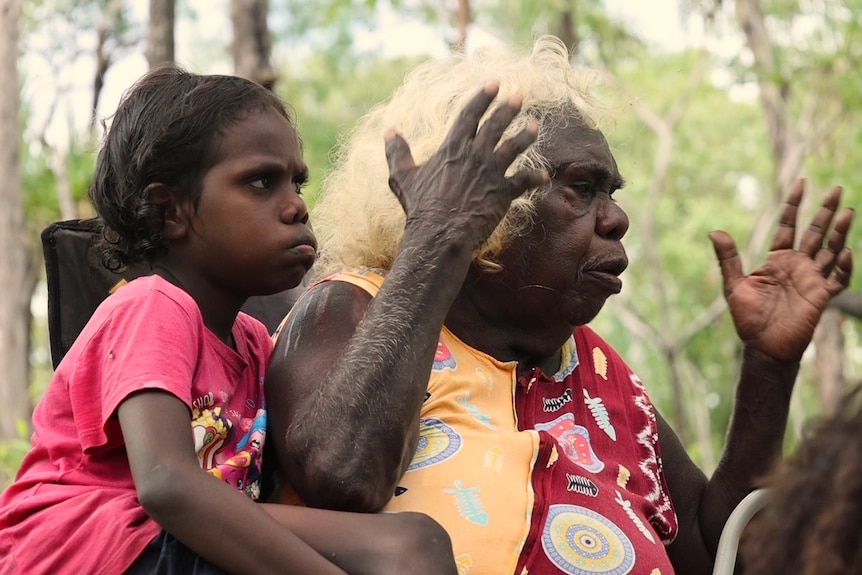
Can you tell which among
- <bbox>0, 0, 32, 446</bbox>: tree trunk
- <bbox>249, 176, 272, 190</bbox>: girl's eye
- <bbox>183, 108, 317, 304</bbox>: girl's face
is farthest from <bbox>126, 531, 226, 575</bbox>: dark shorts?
<bbox>0, 0, 32, 446</bbox>: tree trunk

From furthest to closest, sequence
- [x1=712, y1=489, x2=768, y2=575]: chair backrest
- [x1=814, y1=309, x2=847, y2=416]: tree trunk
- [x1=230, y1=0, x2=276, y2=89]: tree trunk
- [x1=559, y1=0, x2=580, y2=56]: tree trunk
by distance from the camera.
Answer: [x1=814, y1=309, x2=847, y2=416]: tree trunk, [x1=559, y1=0, x2=580, y2=56]: tree trunk, [x1=230, y1=0, x2=276, y2=89]: tree trunk, [x1=712, y1=489, x2=768, y2=575]: chair backrest

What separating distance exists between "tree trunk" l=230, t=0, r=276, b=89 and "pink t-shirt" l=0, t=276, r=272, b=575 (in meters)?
4.33

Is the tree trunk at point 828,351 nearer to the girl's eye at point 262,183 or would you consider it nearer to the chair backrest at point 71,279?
the chair backrest at point 71,279

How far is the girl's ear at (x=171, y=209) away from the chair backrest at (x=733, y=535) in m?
1.26

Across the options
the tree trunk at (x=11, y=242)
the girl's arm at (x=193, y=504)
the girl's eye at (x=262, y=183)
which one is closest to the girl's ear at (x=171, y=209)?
the girl's eye at (x=262, y=183)

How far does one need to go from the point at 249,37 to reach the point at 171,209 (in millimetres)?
4307

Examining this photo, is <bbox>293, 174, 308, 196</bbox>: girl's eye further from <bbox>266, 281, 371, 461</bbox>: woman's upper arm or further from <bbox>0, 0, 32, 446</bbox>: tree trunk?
<bbox>0, 0, 32, 446</bbox>: tree trunk

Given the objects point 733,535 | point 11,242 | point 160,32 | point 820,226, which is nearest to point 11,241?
point 11,242

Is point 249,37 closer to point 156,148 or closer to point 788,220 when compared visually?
point 788,220

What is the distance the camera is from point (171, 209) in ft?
8.24

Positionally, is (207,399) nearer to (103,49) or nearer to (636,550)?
(636,550)

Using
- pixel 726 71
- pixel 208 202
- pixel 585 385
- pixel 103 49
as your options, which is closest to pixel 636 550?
pixel 585 385

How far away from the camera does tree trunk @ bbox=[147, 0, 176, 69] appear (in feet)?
19.5

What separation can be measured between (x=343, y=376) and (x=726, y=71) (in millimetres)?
8070
